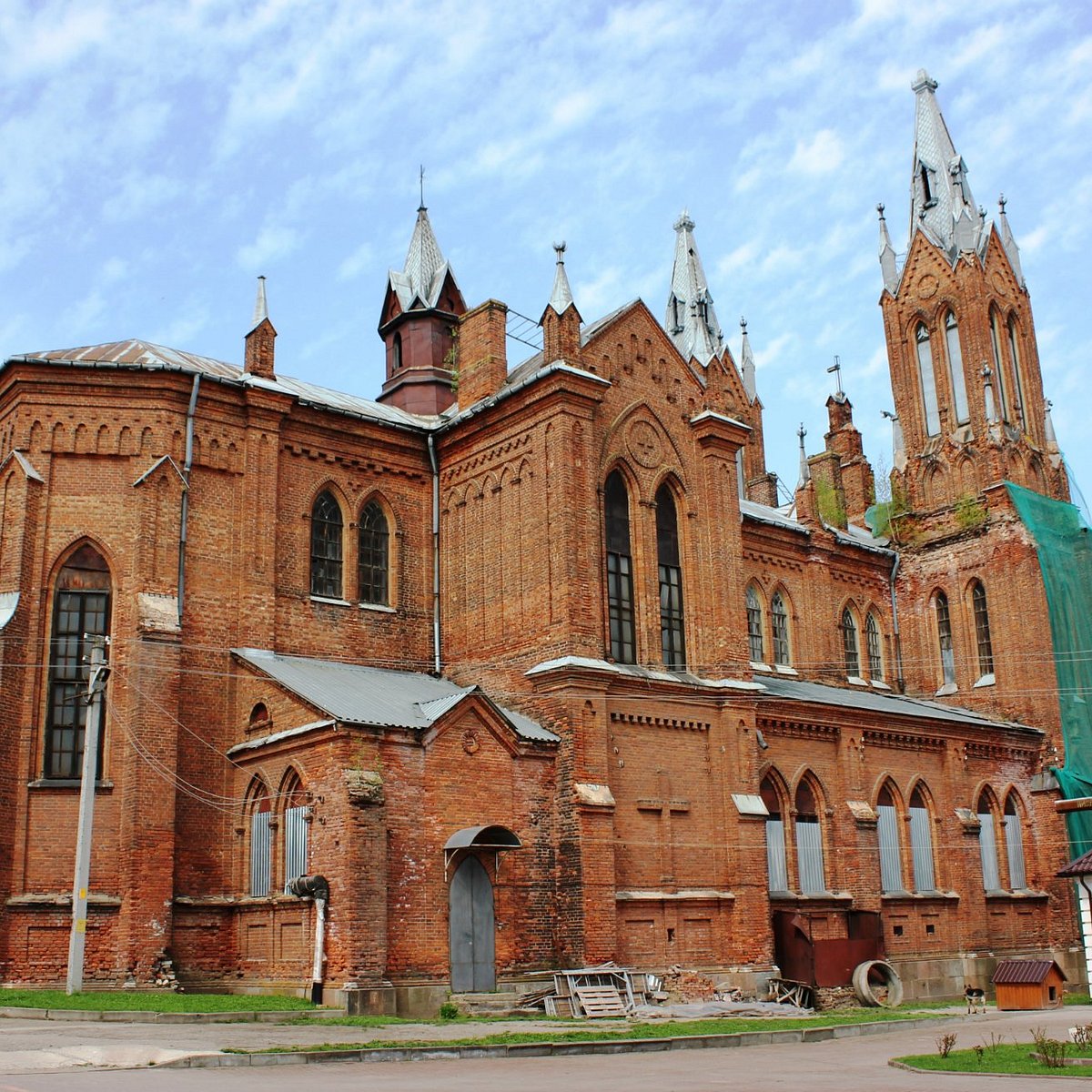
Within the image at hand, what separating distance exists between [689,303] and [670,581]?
30248 millimetres

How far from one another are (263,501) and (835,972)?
49.7 feet

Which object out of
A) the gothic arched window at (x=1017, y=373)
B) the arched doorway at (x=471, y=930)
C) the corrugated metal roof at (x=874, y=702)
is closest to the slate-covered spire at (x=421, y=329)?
the corrugated metal roof at (x=874, y=702)

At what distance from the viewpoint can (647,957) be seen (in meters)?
25.3

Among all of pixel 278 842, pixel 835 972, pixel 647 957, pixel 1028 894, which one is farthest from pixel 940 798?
pixel 278 842

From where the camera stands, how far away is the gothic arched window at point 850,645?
38.3 m

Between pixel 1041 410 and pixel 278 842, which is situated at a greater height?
pixel 1041 410

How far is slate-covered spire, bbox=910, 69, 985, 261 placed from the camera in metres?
42.8

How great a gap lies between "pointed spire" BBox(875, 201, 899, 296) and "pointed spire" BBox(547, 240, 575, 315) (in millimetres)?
19601

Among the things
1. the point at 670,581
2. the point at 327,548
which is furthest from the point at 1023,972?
the point at 327,548

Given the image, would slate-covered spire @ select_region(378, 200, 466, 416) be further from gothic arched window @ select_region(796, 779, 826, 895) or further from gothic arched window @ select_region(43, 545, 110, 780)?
gothic arched window @ select_region(796, 779, 826, 895)

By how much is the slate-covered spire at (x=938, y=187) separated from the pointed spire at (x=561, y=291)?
19.2m

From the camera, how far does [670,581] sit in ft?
95.5

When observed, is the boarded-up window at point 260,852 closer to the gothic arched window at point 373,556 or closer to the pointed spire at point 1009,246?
the gothic arched window at point 373,556

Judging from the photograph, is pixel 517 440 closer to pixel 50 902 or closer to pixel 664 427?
pixel 664 427
